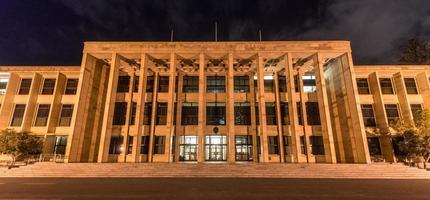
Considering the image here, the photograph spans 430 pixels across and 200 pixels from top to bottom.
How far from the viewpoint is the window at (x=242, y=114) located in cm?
2922

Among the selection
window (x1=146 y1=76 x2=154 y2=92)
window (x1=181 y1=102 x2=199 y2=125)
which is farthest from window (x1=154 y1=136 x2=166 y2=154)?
window (x1=146 y1=76 x2=154 y2=92)

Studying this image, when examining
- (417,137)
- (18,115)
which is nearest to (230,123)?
(417,137)

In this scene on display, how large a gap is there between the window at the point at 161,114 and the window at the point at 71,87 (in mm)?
11149

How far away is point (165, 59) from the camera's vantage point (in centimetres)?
2841

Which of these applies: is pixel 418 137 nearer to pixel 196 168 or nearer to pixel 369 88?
pixel 369 88

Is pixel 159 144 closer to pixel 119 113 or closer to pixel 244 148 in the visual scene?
pixel 119 113

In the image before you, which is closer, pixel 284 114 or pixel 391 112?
pixel 391 112

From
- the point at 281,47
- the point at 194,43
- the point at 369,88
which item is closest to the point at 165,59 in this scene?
the point at 194,43

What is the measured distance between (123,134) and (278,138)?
18804 mm

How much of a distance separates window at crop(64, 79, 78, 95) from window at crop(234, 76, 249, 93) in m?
20.8

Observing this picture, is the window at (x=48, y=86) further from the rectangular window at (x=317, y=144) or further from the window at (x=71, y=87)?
the rectangular window at (x=317, y=144)

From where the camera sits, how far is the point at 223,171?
→ 18391mm

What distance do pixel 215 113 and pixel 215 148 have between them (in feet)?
14.3

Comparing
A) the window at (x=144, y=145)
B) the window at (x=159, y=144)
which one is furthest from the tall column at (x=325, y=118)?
the window at (x=144, y=145)
